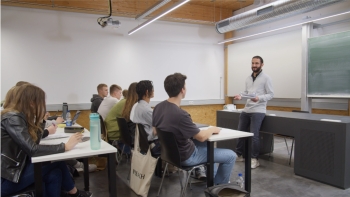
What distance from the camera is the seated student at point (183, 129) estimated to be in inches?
85.3

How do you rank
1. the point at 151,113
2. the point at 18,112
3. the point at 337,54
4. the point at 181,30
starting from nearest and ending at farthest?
the point at 18,112
the point at 151,113
the point at 337,54
the point at 181,30

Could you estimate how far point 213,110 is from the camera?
6906 millimetres

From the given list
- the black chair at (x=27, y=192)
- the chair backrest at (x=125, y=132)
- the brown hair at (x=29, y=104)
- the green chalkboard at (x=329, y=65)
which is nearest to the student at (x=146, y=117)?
the chair backrest at (x=125, y=132)

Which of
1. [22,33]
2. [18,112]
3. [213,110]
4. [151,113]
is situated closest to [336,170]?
[151,113]

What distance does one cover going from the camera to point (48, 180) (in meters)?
1.88

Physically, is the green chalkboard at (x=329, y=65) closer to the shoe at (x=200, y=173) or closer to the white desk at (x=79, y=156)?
the shoe at (x=200, y=173)

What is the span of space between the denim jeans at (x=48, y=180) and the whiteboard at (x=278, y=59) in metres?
4.58

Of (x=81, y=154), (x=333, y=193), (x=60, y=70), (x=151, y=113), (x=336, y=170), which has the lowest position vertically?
(x=333, y=193)

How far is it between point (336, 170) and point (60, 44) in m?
5.10

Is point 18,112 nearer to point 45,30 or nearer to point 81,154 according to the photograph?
point 81,154

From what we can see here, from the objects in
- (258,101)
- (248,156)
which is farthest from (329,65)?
(248,156)

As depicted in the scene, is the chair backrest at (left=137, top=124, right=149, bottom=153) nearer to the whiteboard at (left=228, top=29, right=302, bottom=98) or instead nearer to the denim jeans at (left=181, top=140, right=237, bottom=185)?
the denim jeans at (left=181, top=140, right=237, bottom=185)

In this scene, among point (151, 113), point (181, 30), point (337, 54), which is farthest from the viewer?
point (181, 30)

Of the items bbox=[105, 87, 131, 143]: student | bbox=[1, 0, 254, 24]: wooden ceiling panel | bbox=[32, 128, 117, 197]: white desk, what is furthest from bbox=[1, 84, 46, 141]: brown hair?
bbox=[1, 0, 254, 24]: wooden ceiling panel
